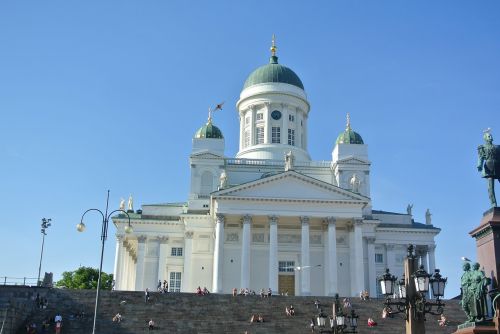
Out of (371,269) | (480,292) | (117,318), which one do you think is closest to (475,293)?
(480,292)

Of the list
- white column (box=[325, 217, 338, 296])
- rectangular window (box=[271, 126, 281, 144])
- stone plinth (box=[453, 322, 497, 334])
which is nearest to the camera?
stone plinth (box=[453, 322, 497, 334])

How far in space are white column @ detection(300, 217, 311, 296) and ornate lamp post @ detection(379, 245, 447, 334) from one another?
36.0 m

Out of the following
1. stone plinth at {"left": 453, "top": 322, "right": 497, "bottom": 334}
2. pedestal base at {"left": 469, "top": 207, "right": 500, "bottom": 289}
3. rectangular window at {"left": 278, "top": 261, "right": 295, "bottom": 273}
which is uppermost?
rectangular window at {"left": 278, "top": 261, "right": 295, "bottom": 273}

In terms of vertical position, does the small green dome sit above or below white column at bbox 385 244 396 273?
above

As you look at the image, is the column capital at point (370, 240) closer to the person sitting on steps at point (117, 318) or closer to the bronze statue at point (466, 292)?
the person sitting on steps at point (117, 318)

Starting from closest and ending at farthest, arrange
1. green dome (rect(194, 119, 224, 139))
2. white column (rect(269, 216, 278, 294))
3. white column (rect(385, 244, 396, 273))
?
white column (rect(269, 216, 278, 294)) → white column (rect(385, 244, 396, 273)) → green dome (rect(194, 119, 224, 139))

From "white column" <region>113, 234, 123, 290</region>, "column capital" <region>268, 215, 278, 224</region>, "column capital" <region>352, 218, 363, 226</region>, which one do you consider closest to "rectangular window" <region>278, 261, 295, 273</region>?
"column capital" <region>268, 215, 278, 224</region>

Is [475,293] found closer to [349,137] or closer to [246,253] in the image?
[246,253]

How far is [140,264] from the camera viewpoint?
5741 cm

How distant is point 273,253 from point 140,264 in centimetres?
1325

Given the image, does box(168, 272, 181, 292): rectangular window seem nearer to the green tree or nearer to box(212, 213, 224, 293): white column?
box(212, 213, 224, 293): white column

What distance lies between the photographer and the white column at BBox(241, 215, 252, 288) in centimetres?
5047

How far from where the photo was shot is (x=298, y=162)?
204 feet

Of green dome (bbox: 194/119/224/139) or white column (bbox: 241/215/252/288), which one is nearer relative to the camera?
white column (bbox: 241/215/252/288)
